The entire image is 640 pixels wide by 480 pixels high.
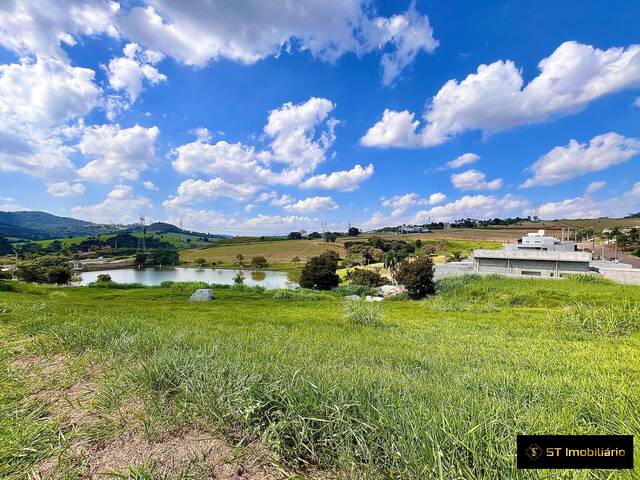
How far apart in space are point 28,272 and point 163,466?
62.3 metres

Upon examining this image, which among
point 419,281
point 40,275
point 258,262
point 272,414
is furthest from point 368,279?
point 40,275

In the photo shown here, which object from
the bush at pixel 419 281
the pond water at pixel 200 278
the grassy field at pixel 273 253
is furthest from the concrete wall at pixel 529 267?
the grassy field at pixel 273 253

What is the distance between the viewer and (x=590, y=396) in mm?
3107

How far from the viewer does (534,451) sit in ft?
6.25

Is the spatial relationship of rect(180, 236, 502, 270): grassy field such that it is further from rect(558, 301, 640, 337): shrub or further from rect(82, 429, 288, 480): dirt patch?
rect(82, 429, 288, 480): dirt patch

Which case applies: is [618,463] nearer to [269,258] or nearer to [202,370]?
[202,370]

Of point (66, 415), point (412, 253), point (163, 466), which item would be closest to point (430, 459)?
point (163, 466)

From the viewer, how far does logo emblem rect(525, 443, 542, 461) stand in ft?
6.23

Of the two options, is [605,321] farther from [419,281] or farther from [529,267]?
[529,267]

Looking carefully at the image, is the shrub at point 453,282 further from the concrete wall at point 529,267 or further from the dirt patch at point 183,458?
the dirt patch at point 183,458

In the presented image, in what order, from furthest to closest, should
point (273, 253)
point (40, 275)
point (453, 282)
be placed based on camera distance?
point (273, 253)
point (40, 275)
point (453, 282)

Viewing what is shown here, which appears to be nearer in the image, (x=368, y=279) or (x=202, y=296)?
(x=202, y=296)

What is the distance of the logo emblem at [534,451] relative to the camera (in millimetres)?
1898

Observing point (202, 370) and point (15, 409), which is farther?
point (202, 370)
